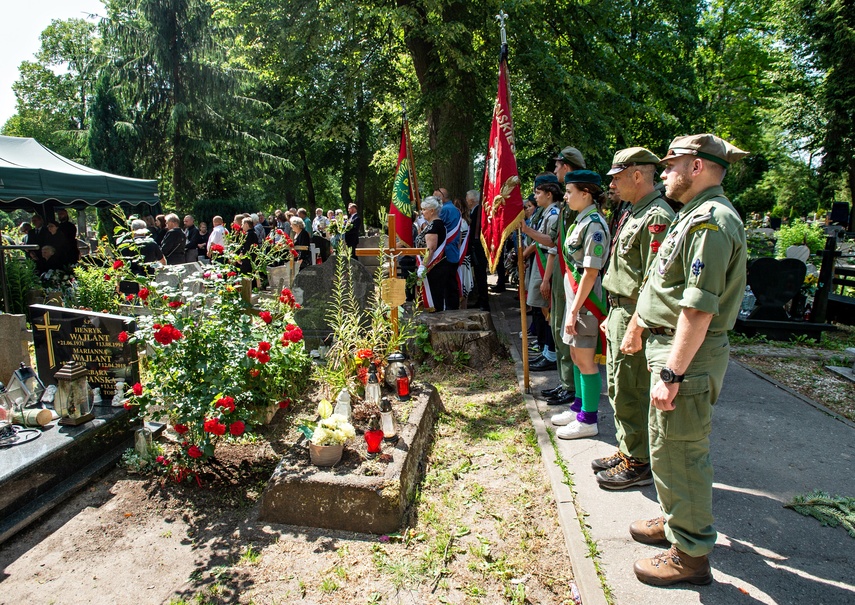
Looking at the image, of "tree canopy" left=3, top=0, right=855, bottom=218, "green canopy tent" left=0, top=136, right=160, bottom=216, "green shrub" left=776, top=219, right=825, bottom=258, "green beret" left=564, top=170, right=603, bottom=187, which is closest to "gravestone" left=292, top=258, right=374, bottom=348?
"green beret" left=564, top=170, right=603, bottom=187

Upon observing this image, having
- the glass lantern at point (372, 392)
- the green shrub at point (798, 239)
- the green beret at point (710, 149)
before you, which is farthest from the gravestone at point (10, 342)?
the green shrub at point (798, 239)

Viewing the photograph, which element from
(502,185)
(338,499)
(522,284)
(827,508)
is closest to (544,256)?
(522,284)

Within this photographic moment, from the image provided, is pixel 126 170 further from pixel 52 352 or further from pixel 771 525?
pixel 771 525

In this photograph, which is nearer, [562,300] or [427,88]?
[562,300]

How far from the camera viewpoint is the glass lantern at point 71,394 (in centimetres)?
401

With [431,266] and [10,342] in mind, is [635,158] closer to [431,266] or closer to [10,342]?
[431,266]

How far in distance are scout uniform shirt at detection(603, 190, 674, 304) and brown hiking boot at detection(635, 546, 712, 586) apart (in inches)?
54.8

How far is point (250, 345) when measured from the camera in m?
4.05

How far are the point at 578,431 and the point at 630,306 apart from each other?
138 centimetres

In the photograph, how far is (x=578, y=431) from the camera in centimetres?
425

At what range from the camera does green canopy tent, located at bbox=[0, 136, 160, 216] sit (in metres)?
8.75

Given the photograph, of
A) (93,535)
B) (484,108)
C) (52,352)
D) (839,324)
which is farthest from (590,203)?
(484,108)

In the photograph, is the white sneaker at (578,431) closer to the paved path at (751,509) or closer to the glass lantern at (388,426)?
the paved path at (751,509)

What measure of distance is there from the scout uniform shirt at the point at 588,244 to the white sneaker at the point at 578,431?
0.92 meters
